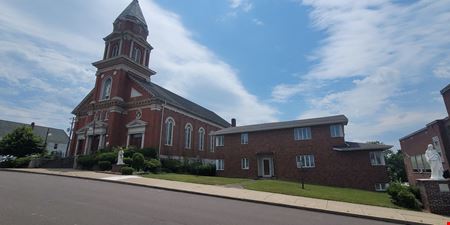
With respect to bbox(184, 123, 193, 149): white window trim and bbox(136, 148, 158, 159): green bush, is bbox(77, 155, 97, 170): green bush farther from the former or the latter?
bbox(184, 123, 193, 149): white window trim

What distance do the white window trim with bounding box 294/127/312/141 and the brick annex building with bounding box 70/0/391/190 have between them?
106mm

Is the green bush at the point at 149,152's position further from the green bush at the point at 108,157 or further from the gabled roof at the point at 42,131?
the gabled roof at the point at 42,131

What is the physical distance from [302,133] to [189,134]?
18260mm

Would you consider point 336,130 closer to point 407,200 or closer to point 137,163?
point 407,200

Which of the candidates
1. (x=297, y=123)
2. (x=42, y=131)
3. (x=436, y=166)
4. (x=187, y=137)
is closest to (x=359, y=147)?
(x=297, y=123)

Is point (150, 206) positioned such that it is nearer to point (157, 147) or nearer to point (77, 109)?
point (157, 147)

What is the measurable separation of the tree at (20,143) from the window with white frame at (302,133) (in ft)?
123

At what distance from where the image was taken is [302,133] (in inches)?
1073

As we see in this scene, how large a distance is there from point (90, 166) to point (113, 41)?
20707 millimetres

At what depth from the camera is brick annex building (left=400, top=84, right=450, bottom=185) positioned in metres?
19.5

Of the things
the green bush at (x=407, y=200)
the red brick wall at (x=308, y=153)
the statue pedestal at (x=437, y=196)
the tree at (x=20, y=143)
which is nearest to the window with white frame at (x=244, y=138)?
the red brick wall at (x=308, y=153)

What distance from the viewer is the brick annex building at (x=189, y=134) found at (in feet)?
80.7

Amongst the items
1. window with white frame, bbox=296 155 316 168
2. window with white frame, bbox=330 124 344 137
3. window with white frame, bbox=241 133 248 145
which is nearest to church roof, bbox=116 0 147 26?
window with white frame, bbox=241 133 248 145

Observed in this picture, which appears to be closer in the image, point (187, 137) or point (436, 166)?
point (436, 166)
